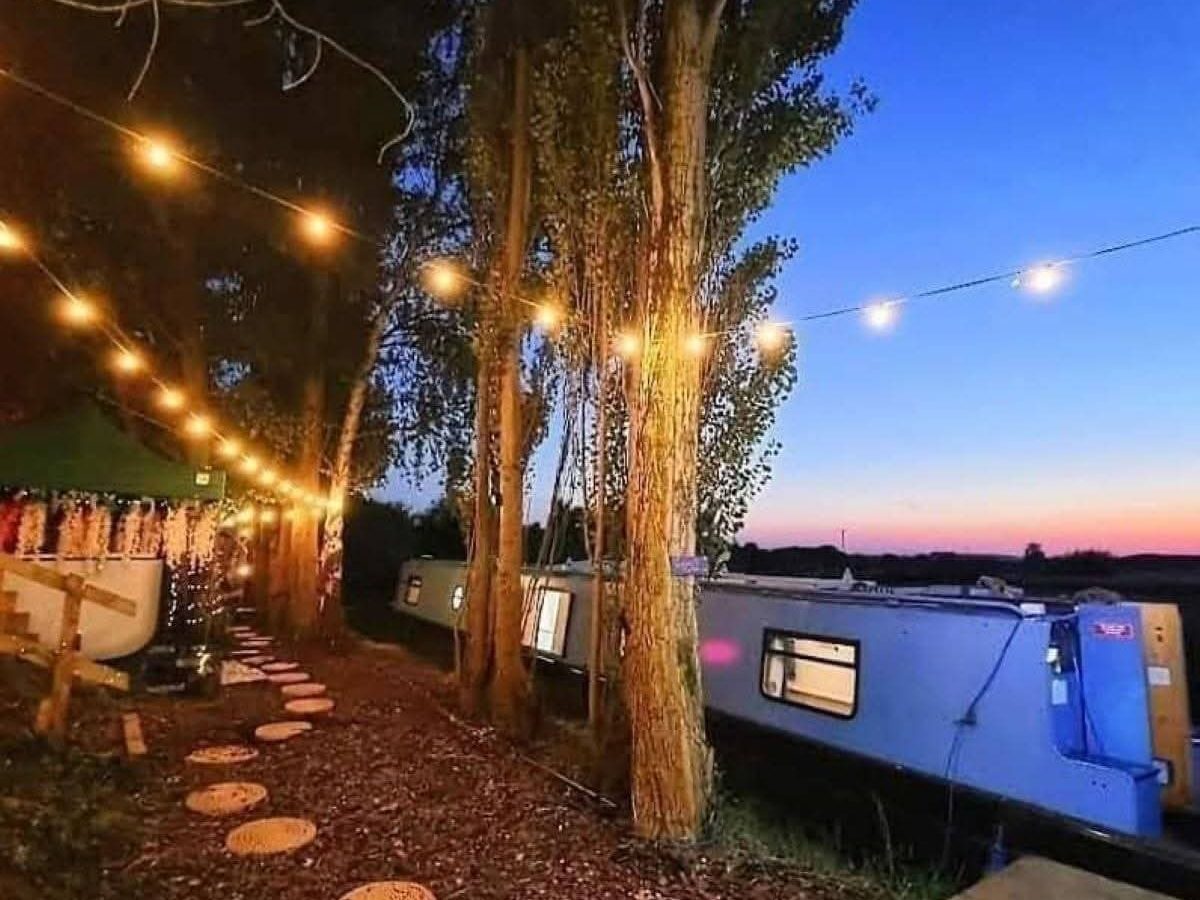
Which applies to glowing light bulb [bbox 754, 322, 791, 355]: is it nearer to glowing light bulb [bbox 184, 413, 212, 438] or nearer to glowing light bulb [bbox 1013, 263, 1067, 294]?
glowing light bulb [bbox 1013, 263, 1067, 294]

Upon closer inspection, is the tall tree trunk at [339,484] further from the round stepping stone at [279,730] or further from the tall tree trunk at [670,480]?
the tall tree trunk at [670,480]

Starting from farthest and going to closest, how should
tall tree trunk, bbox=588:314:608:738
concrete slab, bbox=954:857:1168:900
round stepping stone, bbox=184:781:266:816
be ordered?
tall tree trunk, bbox=588:314:608:738
round stepping stone, bbox=184:781:266:816
concrete slab, bbox=954:857:1168:900

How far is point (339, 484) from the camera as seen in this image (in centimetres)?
1144

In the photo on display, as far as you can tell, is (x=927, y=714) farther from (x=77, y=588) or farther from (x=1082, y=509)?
(x=1082, y=509)

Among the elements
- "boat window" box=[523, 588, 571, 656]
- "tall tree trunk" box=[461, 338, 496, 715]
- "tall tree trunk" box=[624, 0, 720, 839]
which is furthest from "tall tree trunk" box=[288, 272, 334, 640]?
"tall tree trunk" box=[624, 0, 720, 839]

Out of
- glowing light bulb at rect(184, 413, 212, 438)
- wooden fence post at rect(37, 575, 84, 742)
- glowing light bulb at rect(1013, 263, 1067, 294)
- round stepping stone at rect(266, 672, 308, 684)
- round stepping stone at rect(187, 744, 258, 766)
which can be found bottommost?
round stepping stone at rect(187, 744, 258, 766)

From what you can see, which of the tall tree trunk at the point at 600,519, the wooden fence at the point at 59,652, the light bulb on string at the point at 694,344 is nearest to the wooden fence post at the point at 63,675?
the wooden fence at the point at 59,652

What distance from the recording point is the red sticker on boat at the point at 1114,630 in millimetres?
4695

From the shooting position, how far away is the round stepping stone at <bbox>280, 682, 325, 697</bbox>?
7.77 metres

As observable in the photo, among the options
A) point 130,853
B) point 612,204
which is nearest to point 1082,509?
point 612,204

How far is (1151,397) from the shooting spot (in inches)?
328

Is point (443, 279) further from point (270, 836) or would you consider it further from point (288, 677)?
point (288, 677)

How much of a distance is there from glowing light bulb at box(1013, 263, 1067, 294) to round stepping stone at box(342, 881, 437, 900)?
3.87 meters

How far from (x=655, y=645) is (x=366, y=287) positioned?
8.42 meters
